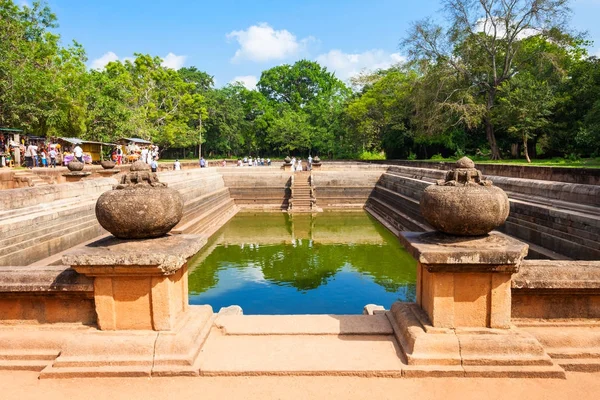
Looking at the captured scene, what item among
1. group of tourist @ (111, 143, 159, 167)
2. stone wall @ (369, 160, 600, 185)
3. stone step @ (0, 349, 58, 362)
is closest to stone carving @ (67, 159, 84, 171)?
group of tourist @ (111, 143, 159, 167)

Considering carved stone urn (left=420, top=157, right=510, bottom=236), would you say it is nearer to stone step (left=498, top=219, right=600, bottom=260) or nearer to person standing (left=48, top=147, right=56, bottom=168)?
stone step (left=498, top=219, right=600, bottom=260)

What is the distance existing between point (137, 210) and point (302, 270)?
22.6 ft

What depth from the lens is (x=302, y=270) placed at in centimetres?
965

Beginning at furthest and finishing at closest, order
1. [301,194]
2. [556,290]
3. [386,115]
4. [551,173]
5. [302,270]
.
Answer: [386,115] → [301,194] → [551,173] → [302,270] → [556,290]

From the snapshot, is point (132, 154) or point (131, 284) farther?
point (132, 154)

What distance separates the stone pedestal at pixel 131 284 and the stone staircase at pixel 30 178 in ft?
43.5

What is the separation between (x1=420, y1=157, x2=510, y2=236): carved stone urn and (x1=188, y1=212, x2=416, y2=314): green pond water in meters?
4.31

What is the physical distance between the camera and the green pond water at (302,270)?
7574 mm

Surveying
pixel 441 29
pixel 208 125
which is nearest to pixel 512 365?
pixel 441 29

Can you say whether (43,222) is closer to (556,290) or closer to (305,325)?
(305,325)

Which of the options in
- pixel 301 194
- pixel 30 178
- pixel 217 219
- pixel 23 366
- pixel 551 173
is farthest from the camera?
pixel 301 194

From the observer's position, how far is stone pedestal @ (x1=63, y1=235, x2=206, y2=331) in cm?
295

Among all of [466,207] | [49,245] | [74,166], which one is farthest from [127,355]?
[74,166]

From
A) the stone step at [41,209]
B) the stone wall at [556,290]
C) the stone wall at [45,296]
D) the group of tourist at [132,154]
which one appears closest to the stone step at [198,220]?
the stone step at [41,209]
